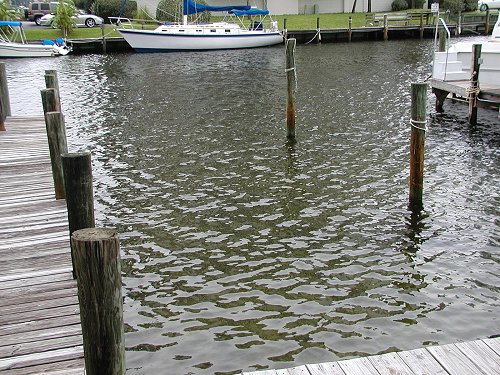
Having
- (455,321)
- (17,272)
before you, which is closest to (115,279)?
(17,272)

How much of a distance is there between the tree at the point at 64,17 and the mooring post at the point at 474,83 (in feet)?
112

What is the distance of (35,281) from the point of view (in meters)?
6.44

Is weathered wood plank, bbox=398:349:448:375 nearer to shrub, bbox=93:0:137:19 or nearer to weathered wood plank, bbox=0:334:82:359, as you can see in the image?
weathered wood plank, bbox=0:334:82:359

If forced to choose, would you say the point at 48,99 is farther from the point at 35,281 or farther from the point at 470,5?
the point at 470,5

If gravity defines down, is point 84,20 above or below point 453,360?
above

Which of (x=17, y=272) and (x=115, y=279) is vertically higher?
(x=115, y=279)

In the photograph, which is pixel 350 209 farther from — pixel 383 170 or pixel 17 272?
pixel 17 272

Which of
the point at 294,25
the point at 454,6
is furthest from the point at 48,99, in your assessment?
the point at 454,6

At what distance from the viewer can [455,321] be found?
704 centimetres

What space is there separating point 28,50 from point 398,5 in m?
36.9

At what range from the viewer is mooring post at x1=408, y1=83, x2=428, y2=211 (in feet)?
31.3

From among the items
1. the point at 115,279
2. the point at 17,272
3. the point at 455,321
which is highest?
the point at 115,279

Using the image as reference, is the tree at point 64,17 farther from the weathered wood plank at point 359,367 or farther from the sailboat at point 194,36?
the weathered wood plank at point 359,367

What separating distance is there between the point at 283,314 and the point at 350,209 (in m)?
3.79
